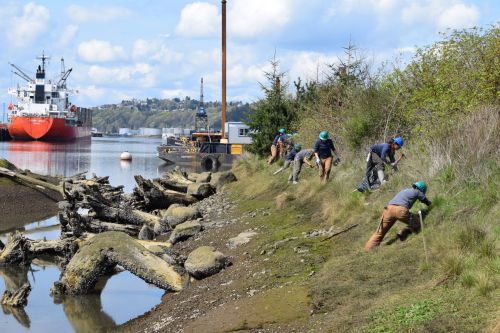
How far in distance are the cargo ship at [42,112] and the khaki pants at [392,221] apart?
11474cm

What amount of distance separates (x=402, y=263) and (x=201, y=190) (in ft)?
68.6

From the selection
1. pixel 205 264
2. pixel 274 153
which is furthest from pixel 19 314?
pixel 274 153

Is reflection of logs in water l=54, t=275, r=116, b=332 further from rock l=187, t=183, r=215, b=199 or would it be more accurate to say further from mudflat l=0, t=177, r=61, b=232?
mudflat l=0, t=177, r=61, b=232

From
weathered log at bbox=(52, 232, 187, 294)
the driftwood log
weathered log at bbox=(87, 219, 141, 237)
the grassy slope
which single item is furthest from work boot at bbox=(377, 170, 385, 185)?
weathered log at bbox=(87, 219, 141, 237)

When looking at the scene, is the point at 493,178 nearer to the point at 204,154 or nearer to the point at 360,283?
the point at 360,283

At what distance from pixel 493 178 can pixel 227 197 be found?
16.8 meters

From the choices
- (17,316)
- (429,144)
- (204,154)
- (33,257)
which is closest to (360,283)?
(429,144)

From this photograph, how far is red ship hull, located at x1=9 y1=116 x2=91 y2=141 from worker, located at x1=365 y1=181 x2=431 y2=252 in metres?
115

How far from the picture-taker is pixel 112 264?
15906mm

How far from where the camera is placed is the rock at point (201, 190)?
104 ft

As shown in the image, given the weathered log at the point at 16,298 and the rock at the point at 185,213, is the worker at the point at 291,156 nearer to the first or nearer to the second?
the rock at the point at 185,213

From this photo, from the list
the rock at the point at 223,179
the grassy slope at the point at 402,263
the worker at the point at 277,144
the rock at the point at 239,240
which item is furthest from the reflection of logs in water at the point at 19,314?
the rock at the point at 223,179

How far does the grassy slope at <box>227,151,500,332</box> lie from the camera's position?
877cm

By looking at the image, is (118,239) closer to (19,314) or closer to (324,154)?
(19,314)
